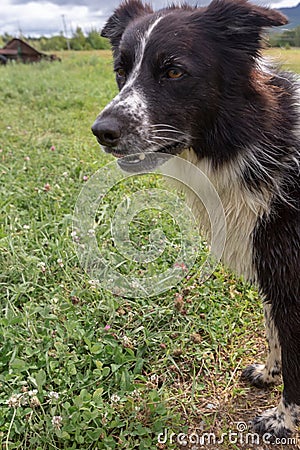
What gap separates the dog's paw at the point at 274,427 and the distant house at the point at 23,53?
521 inches

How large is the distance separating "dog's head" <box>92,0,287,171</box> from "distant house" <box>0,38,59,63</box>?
1281cm

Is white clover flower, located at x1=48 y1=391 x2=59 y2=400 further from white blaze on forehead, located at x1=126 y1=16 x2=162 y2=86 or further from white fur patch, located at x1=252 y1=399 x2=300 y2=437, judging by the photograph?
white blaze on forehead, located at x1=126 y1=16 x2=162 y2=86

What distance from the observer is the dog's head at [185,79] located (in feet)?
5.74

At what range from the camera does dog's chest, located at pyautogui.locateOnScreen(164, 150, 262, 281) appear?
1947mm

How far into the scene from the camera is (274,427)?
7.02 ft

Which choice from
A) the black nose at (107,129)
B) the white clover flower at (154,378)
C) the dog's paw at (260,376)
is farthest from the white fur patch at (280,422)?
the black nose at (107,129)

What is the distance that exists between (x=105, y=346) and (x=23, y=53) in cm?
1338

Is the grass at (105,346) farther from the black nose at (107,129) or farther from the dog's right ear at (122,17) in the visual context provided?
the black nose at (107,129)

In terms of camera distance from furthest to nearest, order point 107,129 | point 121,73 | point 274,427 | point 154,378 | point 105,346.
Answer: point 105,346 < point 154,378 < point 274,427 < point 121,73 < point 107,129

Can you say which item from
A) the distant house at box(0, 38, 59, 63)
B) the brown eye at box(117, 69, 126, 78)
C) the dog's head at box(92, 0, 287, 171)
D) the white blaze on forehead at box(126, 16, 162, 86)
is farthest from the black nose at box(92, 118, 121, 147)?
the distant house at box(0, 38, 59, 63)

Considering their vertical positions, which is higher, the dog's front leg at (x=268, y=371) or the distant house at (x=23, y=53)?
the distant house at (x=23, y=53)

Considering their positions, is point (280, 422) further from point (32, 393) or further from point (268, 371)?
point (32, 393)

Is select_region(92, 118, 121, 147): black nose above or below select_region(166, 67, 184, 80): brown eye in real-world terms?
below

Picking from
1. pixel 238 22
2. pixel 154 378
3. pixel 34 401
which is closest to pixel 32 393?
pixel 34 401
